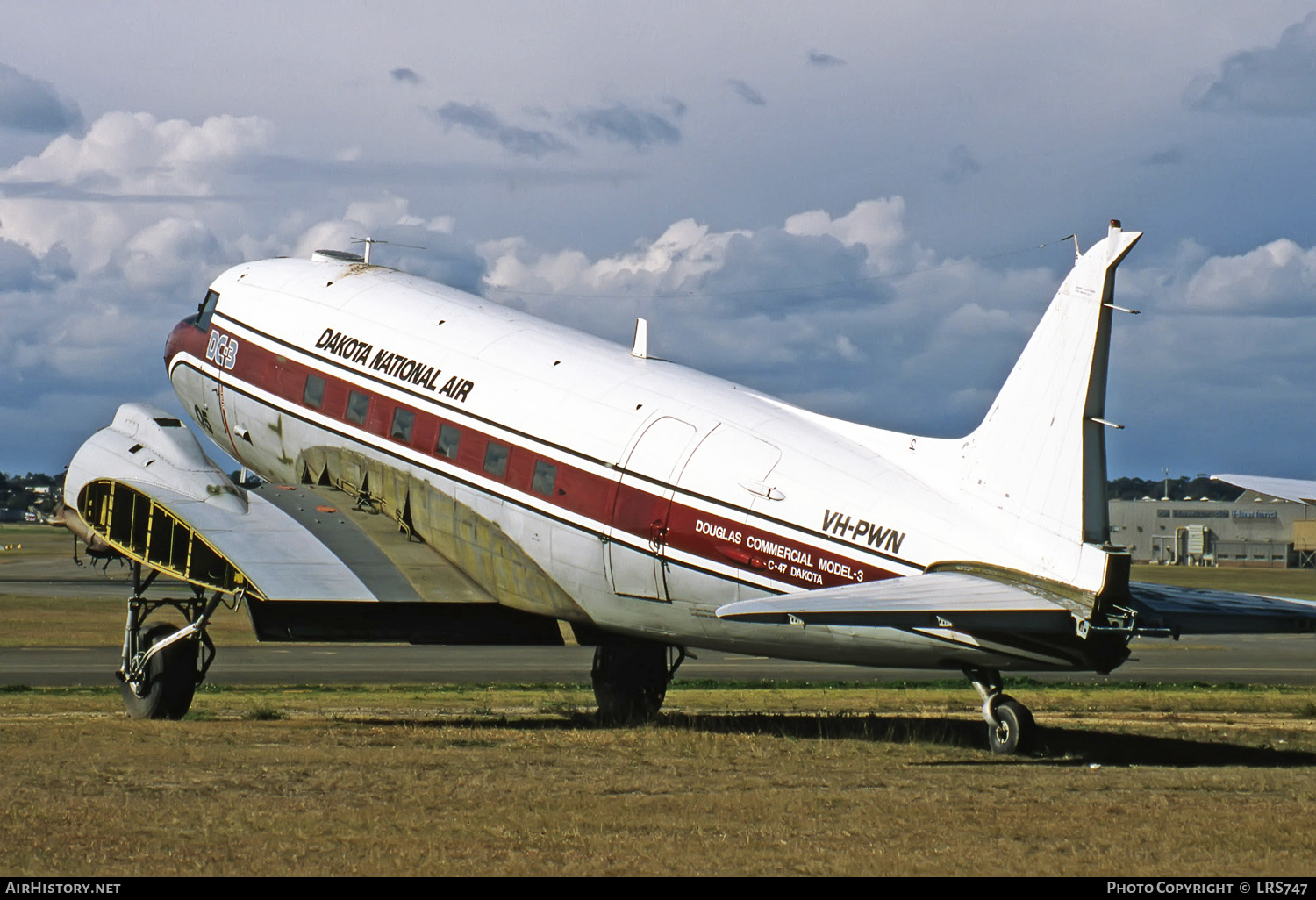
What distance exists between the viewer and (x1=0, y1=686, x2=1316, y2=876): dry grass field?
11.8 m

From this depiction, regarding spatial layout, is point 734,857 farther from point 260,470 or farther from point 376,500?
point 260,470

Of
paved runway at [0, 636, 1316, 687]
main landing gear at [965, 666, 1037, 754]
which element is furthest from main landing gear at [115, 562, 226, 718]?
main landing gear at [965, 666, 1037, 754]

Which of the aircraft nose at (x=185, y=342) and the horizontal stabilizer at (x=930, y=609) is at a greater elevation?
the aircraft nose at (x=185, y=342)

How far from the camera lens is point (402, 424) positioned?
23.4 metres

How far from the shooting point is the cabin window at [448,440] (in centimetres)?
2252

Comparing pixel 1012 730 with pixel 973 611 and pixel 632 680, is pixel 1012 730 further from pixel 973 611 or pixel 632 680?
pixel 632 680

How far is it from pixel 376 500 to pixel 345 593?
2.69 metres

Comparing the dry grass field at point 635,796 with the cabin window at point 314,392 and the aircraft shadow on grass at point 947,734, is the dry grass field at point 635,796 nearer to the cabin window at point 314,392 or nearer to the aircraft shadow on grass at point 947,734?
the aircraft shadow on grass at point 947,734

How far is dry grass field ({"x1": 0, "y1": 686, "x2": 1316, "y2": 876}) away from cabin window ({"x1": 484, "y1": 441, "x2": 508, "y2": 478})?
12.6ft

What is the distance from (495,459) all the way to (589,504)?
201 cm

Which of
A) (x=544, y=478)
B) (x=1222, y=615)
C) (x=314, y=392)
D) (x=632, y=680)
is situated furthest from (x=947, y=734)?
(x=314, y=392)

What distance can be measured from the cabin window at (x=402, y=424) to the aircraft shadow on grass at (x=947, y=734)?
450 centimetres

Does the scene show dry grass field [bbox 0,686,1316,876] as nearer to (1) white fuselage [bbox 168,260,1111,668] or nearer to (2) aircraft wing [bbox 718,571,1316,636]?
(2) aircraft wing [bbox 718,571,1316,636]

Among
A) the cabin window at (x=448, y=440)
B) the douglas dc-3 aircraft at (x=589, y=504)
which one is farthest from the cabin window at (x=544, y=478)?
the cabin window at (x=448, y=440)
